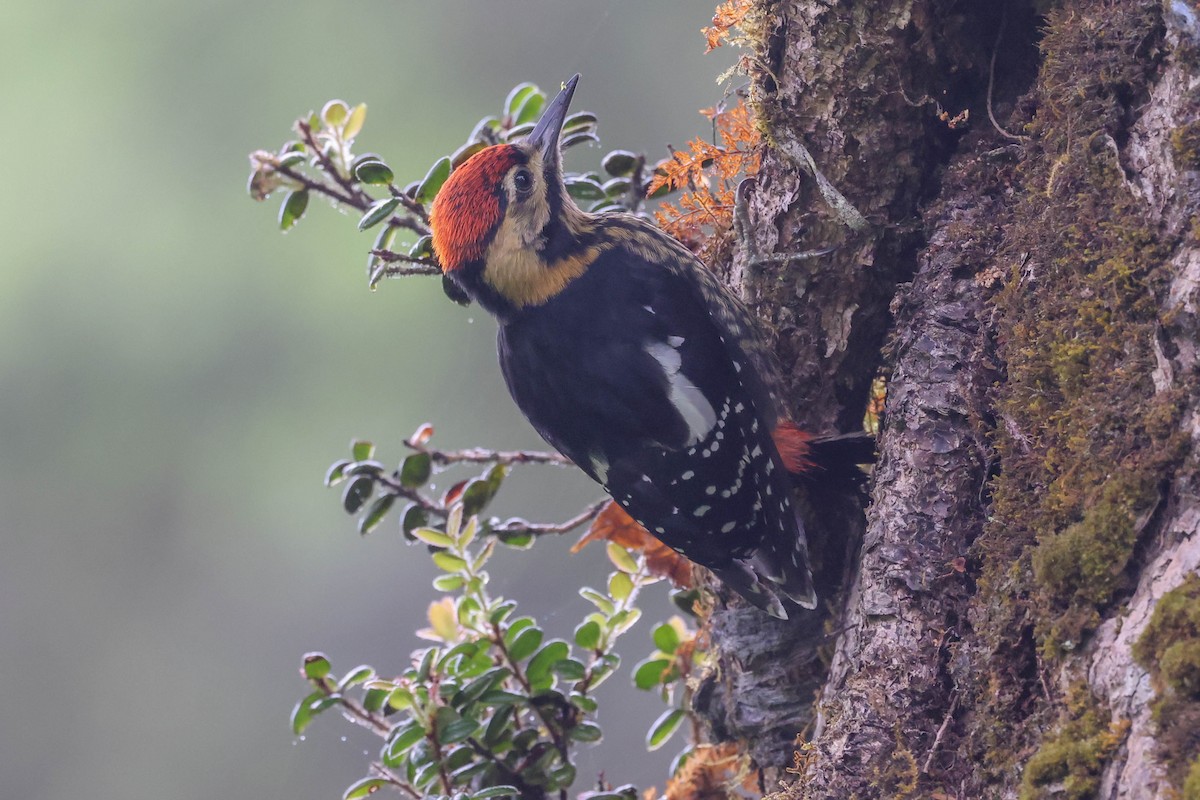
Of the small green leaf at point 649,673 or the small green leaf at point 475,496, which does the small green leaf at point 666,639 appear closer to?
the small green leaf at point 649,673

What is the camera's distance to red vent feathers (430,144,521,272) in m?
2.11

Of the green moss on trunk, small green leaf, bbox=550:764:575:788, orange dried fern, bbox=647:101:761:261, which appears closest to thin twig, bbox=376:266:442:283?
orange dried fern, bbox=647:101:761:261

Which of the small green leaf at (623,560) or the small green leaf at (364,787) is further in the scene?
the small green leaf at (623,560)

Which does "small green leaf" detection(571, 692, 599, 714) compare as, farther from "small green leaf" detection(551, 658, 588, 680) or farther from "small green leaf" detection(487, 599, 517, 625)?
"small green leaf" detection(487, 599, 517, 625)

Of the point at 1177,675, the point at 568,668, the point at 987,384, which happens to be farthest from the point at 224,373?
the point at 1177,675

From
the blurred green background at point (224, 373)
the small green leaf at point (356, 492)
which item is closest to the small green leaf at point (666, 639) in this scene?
the small green leaf at point (356, 492)

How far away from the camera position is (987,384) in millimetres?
1634

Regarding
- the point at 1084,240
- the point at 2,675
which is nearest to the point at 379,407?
the point at 2,675

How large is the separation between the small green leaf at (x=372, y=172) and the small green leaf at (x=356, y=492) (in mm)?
622

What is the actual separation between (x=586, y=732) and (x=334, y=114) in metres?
1.33

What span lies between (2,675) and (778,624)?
278 inches

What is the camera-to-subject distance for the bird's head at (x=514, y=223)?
2125mm

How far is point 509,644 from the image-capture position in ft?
6.69

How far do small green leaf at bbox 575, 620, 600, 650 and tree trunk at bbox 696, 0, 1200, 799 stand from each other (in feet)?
0.80
